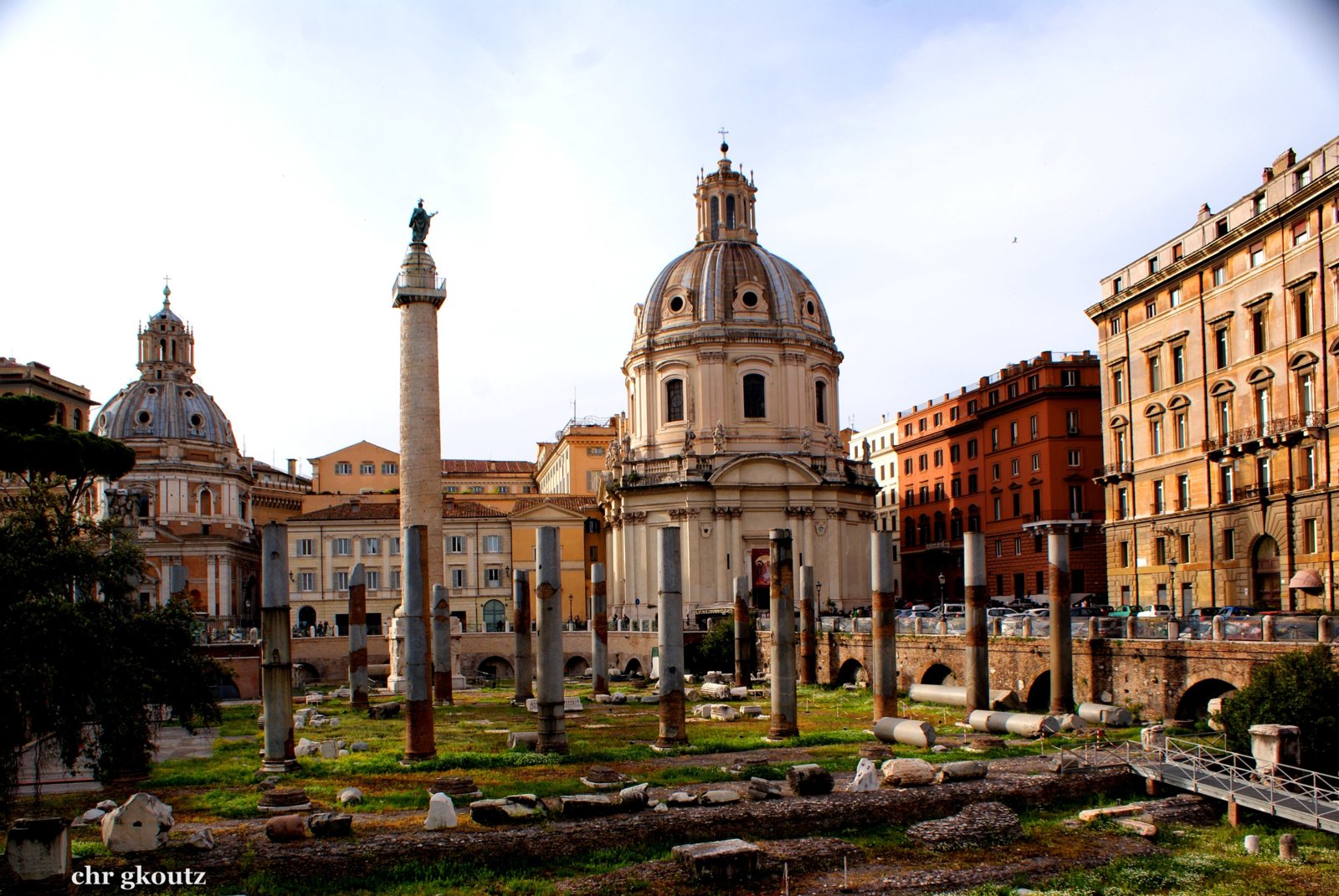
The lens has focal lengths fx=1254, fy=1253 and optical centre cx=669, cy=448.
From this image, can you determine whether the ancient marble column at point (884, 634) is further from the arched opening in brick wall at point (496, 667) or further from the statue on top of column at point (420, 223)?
the arched opening in brick wall at point (496, 667)

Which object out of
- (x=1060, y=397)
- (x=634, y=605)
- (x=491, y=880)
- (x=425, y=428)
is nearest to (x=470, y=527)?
(x=634, y=605)

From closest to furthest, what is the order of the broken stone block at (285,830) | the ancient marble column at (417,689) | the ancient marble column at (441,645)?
the broken stone block at (285,830)
the ancient marble column at (417,689)
the ancient marble column at (441,645)

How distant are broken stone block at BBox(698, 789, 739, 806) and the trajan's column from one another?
26782 millimetres

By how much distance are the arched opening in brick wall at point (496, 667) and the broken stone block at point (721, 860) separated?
151 feet

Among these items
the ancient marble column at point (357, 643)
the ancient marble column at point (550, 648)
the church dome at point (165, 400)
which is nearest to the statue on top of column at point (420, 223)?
the ancient marble column at point (357, 643)

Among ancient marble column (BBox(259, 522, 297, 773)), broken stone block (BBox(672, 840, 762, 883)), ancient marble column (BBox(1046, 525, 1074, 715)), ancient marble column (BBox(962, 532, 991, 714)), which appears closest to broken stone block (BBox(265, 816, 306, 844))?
broken stone block (BBox(672, 840, 762, 883))

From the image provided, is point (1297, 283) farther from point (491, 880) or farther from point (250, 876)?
point (250, 876)

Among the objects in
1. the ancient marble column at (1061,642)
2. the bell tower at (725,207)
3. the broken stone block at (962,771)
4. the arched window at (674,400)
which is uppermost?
the bell tower at (725,207)

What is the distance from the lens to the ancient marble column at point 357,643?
4156 cm

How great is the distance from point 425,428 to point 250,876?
30.7 metres

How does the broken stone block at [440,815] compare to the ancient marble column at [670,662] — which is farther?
the ancient marble column at [670,662]

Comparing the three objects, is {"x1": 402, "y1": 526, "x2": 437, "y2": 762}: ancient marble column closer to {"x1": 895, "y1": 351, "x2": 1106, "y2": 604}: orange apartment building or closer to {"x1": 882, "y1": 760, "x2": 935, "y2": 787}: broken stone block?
{"x1": 882, "y1": 760, "x2": 935, "y2": 787}: broken stone block

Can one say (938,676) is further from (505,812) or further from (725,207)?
(725,207)

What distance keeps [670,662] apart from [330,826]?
11.0 metres
